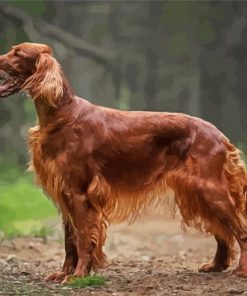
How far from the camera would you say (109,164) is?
21.9 ft

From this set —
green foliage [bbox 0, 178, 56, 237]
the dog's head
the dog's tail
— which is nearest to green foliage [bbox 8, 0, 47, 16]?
green foliage [bbox 0, 178, 56, 237]

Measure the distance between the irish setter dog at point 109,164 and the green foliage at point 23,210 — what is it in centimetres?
489

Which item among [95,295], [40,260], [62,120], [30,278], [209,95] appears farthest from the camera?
[209,95]

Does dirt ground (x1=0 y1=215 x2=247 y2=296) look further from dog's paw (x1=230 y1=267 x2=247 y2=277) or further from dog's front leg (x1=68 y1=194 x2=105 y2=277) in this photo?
dog's front leg (x1=68 y1=194 x2=105 y2=277)

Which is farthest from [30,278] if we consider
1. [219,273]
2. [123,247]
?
[123,247]

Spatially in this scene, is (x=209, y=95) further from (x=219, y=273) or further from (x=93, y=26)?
(x=219, y=273)

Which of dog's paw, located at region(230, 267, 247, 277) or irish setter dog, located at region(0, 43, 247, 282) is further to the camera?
dog's paw, located at region(230, 267, 247, 277)

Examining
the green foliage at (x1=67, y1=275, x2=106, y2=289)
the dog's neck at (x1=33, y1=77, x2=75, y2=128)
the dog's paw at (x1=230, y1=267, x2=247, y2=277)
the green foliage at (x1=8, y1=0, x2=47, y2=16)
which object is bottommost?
the green foliage at (x1=67, y1=275, x2=106, y2=289)

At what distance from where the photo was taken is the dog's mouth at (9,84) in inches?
261

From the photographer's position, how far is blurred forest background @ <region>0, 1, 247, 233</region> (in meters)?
A: 17.1

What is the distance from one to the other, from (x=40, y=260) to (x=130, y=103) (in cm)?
812

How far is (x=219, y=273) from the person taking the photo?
709 centimetres

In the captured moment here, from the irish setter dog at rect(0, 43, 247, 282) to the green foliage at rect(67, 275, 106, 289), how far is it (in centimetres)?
10

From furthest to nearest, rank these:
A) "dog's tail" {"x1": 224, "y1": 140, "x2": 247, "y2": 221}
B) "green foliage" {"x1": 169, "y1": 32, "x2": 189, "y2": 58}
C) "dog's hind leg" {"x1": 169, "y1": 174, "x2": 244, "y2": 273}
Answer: "green foliage" {"x1": 169, "y1": 32, "x2": 189, "y2": 58}
"dog's tail" {"x1": 224, "y1": 140, "x2": 247, "y2": 221}
"dog's hind leg" {"x1": 169, "y1": 174, "x2": 244, "y2": 273}
